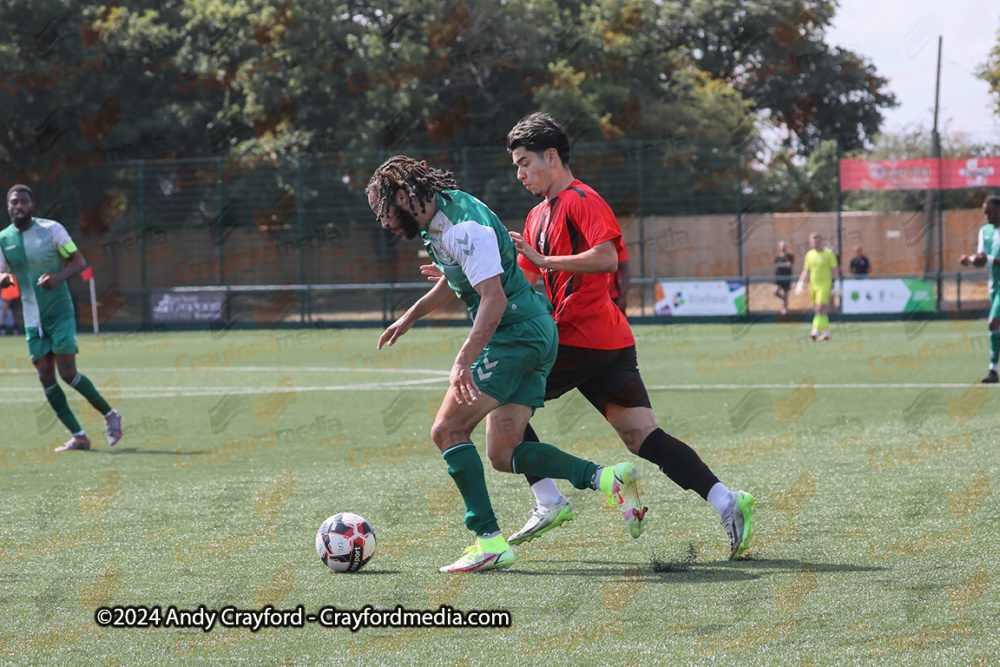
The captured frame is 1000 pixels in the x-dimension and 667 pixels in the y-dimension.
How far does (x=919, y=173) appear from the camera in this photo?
29.5m

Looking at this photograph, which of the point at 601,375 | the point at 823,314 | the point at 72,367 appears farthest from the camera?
the point at 823,314

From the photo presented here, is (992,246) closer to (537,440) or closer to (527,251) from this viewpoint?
(537,440)

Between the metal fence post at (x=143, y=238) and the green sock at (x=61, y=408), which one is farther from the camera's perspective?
the metal fence post at (x=143, y=238)

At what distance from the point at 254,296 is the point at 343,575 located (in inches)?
985

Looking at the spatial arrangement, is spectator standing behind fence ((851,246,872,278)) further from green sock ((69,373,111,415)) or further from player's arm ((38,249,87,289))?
player's arm ((38,249,87,289))

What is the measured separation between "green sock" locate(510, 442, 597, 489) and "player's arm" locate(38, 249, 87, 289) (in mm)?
5145

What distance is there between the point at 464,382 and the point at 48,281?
5395 mm

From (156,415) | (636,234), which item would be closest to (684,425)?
(156,415)

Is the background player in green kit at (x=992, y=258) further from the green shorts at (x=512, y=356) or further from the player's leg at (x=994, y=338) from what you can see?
the green shorts at (x=512, y=356)

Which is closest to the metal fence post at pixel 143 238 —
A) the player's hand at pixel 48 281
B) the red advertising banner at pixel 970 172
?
the red advertising banner at pixel 970 172

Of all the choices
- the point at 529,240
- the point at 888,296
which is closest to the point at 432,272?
the point at 529,240

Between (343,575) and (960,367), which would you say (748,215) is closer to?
(960,367)

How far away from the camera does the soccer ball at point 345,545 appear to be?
483 centimetres

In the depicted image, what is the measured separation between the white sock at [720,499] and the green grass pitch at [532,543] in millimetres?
229
